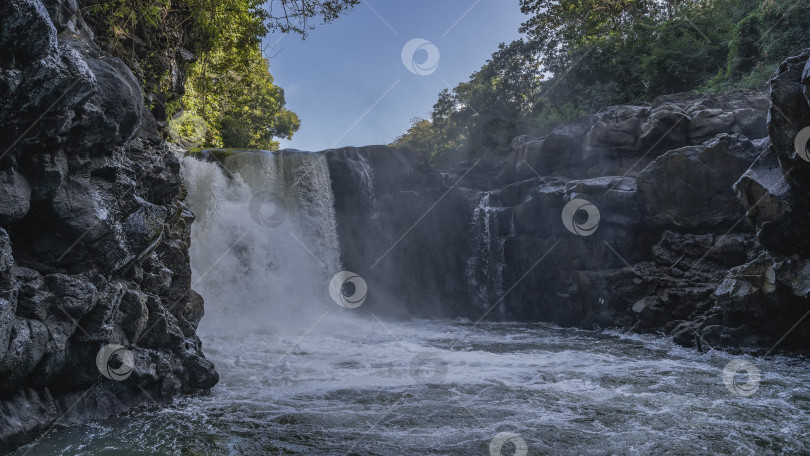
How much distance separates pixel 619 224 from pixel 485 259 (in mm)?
4957

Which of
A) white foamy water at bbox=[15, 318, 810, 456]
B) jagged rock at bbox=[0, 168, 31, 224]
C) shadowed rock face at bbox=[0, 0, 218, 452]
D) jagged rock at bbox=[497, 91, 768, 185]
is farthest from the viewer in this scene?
jagged rock at bbox=[497, 91, 768, 185]

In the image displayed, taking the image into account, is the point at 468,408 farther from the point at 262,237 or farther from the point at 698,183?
the point at 262,237

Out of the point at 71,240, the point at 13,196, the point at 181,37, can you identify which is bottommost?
the point at 71,240

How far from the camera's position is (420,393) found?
20.8 feet

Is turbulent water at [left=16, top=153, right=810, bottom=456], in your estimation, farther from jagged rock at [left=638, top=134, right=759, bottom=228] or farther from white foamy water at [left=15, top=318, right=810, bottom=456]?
jagged rock at [left=638, top=134, right=759, bottom=228]

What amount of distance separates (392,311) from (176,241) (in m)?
11.2

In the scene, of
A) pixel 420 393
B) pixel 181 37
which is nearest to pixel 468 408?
pixel 420 393

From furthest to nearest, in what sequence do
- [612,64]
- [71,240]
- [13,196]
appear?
[612,64], [71,240], [13,196]

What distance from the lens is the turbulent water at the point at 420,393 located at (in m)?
4.44

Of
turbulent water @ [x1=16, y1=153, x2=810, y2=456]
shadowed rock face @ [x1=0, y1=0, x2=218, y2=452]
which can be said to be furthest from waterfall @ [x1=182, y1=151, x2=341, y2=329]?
shadowed rock face @ [x1=0, y1=0, x2=218, y2=452]

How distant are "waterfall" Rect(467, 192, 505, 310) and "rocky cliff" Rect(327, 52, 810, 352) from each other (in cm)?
5

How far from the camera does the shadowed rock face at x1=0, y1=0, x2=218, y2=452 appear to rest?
12.5 feet

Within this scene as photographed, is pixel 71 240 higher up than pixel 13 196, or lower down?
lower down

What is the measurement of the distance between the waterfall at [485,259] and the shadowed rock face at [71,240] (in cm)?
1161
